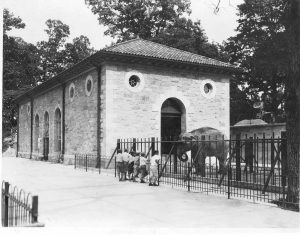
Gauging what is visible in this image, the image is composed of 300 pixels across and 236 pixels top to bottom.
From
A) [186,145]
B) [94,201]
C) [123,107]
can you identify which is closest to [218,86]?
[123,107]

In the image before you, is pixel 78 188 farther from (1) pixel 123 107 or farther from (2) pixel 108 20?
(2) pixel 108 20

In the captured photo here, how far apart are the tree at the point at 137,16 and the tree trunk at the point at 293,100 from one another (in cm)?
2535

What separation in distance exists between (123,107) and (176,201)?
35.1ft

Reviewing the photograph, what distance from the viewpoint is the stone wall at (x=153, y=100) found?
63.2 feet

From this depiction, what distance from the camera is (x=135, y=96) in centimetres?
1997

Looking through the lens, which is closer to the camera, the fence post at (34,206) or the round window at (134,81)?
the fence post at (34,206)

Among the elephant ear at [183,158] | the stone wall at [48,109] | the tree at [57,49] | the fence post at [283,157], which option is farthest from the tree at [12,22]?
the stone wall at [48,109]

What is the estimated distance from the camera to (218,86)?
2316 centimetres

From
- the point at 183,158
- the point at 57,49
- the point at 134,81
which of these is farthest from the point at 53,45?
the point at 183,158

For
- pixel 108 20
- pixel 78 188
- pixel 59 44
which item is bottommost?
pixel 78 188

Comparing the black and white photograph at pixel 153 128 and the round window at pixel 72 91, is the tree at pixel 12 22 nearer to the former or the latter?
the black and white photograph at pixel 153 128

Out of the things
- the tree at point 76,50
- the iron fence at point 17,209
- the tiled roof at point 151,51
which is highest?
the tree at point 76,50

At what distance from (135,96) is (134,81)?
904 millimetres

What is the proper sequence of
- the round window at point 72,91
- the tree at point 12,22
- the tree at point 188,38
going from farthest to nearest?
the tree at point 188,38 < the round window at point 72,91 < the tree at point 12,22
